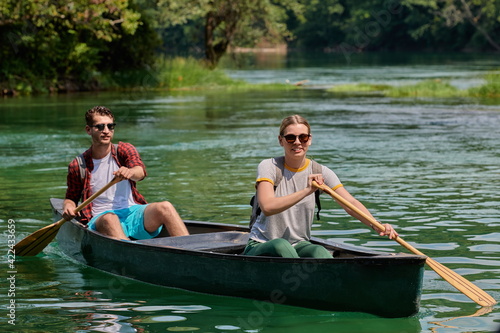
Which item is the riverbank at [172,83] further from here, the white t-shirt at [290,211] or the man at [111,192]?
the white t-shirt at [290,211]

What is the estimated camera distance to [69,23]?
32500 millimetres

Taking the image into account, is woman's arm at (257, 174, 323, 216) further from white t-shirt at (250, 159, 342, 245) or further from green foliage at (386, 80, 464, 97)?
green foliage at (386, 80, 464, 97)

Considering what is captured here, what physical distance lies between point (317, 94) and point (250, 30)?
40.4 feet

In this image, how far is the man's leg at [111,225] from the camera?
319 inches

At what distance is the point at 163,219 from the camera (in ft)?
26.8

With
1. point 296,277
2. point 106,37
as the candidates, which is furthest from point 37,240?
point 106,37

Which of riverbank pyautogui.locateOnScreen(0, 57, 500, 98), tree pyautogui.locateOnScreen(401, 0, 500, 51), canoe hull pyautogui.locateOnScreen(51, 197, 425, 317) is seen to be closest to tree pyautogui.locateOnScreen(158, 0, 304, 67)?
riverbank pyautogui.locateOnScreen(0, 57, 500, 98)

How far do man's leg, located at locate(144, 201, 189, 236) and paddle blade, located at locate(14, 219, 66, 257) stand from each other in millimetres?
937

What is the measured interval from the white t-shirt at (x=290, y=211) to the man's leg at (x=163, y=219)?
1.32 meters

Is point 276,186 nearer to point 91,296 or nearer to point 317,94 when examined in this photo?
point 91,296

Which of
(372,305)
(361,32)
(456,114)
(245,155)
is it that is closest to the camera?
(372,305)

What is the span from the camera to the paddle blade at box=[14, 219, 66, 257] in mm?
8742

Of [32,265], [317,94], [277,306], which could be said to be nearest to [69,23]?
[317,94]

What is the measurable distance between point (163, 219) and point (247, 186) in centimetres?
523
